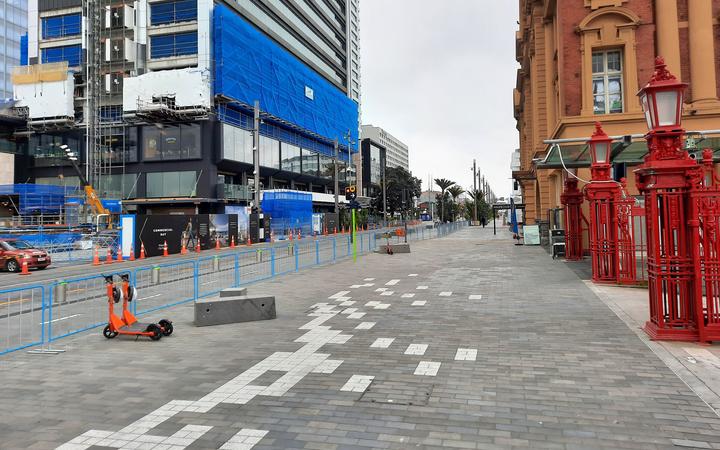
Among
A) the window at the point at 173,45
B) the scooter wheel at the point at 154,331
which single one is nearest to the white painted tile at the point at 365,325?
the scooter wheel at the point at 154,331

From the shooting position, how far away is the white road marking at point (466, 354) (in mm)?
6527

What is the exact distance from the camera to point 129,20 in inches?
1976

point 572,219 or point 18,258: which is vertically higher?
point 572,219

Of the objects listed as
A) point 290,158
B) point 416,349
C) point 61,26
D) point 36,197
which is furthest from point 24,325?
point 61,26

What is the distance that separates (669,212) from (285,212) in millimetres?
Result: 47954

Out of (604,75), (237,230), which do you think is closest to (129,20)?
(237,230)

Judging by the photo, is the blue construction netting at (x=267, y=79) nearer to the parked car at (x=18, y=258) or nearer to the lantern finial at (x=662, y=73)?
the parked car at (x=18, y=258)

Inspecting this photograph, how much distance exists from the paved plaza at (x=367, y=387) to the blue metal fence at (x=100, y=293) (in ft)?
2.69

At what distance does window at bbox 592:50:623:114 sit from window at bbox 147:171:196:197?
122ft

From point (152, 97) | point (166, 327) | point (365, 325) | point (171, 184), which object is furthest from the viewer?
point (171, 184)

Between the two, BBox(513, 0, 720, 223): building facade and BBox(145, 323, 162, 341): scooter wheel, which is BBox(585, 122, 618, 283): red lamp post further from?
BBox(145, 323, 162, 341): scooter wheel

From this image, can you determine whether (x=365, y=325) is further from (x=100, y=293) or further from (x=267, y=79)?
(x=267, y=79)

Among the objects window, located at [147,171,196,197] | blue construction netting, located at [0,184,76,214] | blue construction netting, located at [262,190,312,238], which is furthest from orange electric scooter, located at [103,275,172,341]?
blue construction netting, located at [0,184,76,214]

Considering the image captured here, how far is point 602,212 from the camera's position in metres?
13.2
